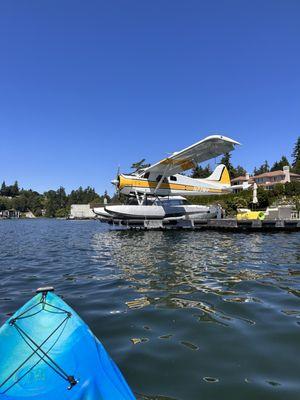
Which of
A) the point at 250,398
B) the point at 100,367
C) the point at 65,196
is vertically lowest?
the point at 250,398

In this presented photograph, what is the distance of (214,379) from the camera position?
3.27 metres

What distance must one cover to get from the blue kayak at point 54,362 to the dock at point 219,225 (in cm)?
2165

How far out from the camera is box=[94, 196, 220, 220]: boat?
24.3 metres

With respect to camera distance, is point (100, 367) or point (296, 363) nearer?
point (100, 367)

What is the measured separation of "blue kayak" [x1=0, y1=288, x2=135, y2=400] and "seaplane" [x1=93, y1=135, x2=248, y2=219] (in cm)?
2038

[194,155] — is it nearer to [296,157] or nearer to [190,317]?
[190,317]

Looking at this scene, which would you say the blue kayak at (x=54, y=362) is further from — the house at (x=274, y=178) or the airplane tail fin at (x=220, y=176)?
the house at (x=274, y=178)

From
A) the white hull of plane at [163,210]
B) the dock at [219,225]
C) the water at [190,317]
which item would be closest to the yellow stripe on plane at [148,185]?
the white hull of plane at [163,210]

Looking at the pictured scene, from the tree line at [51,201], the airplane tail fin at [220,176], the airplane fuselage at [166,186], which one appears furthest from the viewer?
the tree line at [51,201]

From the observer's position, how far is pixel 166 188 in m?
27.6

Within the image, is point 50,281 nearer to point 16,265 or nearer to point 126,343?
point 16,265

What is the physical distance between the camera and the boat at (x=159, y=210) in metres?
24.3

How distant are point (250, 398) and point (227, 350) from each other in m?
1.00

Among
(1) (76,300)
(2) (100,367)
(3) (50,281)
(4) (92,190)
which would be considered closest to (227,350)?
(2) (100,367)
